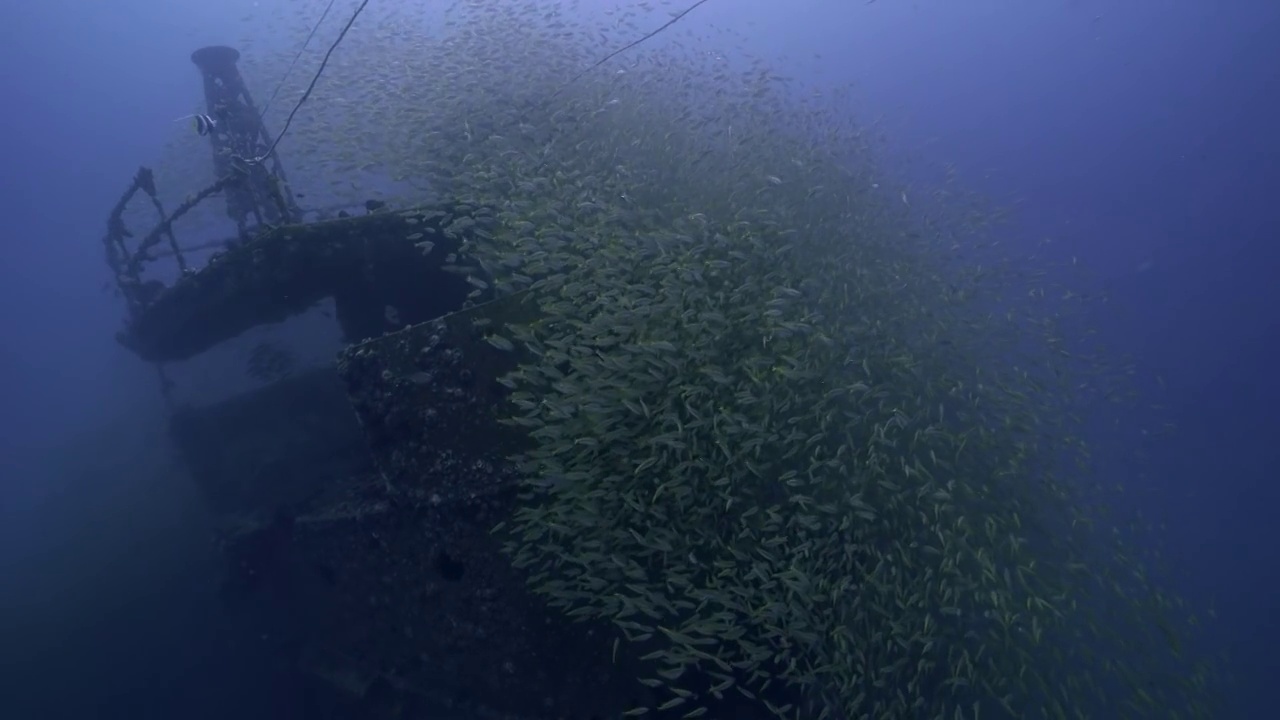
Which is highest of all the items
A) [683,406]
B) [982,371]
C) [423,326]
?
[423,326]

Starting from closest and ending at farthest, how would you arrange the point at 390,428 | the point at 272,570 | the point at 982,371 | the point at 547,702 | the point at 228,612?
the point at 547,702
the point at 390,428
the point at 982,371
the point at 272,570
the point at 228,612

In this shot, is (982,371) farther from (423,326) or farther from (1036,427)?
(423,326)

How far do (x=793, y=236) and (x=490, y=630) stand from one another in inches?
172

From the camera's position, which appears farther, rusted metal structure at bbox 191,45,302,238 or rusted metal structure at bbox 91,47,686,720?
rusted metal structure at bbox 191,45,302,238

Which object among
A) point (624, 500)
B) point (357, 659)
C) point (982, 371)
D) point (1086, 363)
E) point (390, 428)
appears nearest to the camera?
point (624, 500)

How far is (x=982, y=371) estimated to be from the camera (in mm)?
7312

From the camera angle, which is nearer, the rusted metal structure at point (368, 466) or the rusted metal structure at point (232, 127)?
the rusted metal structure at point (368, 466)

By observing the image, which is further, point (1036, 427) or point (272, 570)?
point (272, 570)

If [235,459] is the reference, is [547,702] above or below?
below

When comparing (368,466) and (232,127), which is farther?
(232,127)

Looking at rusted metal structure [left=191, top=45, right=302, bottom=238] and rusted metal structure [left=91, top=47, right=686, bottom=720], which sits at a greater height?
rusted metal structure [left=191, top=45, right=302, bottom=238]

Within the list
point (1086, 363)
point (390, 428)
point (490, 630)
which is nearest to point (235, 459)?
point (390, 428)

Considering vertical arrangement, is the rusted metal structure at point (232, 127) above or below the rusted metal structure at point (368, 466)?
above

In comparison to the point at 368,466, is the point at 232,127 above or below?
above
